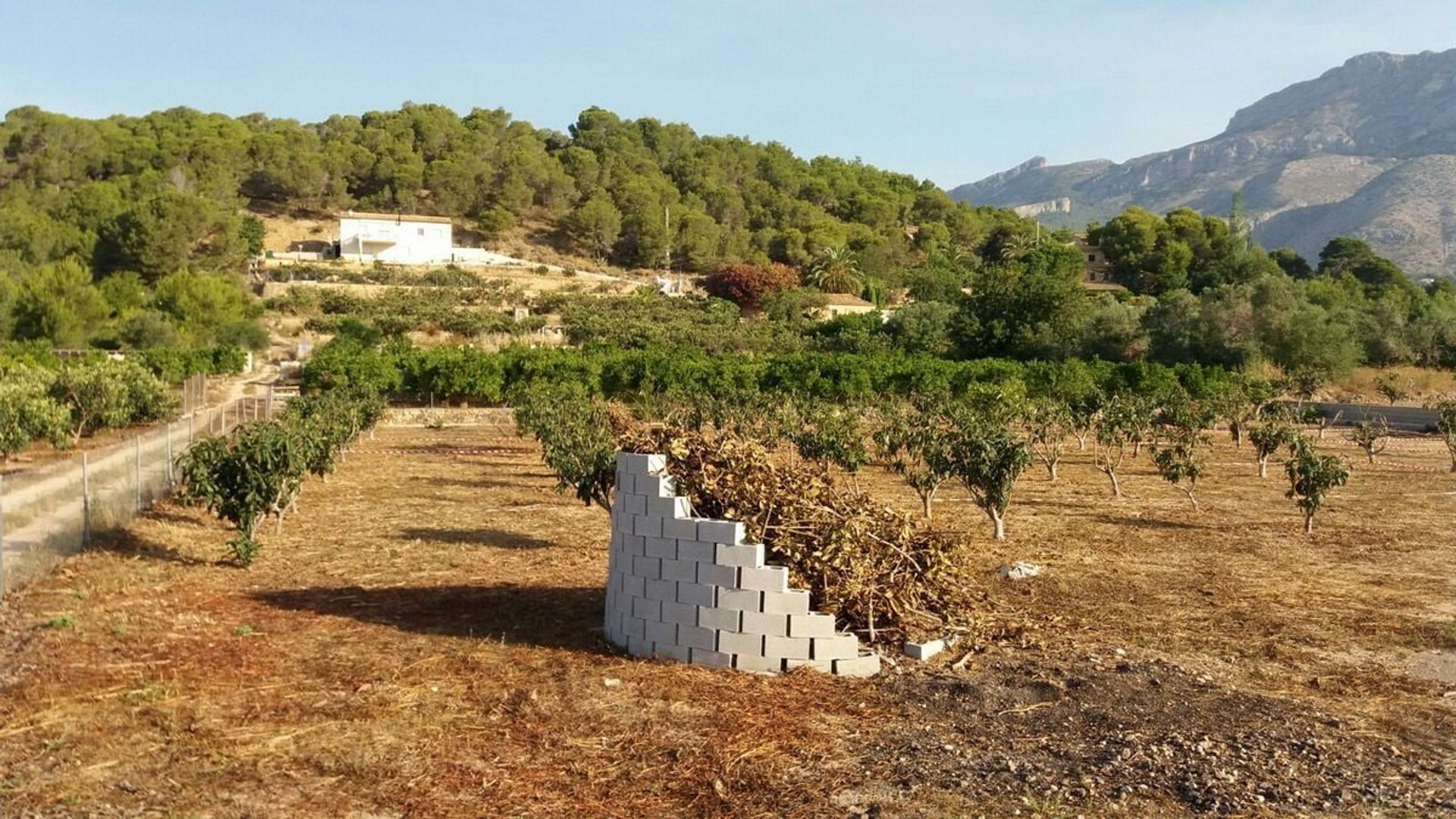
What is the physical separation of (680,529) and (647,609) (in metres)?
0.78

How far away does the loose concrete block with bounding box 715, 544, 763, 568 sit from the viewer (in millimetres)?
8406

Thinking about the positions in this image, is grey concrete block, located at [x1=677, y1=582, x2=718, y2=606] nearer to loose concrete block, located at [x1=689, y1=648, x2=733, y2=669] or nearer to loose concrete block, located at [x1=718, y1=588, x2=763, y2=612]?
loose concrete block, located at [x1=718, y1=588, x2=763, y2=612]

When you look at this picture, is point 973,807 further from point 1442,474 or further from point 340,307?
point 340,307

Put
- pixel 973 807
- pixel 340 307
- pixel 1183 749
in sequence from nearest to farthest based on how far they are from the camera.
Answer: pixel 973 807 < pixel 1183 749 < pixel 340 307

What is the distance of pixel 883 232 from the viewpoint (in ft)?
356

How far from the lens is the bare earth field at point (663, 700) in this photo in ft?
20.6

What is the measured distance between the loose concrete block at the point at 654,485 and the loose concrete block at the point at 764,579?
981 mm

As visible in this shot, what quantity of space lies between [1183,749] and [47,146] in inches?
4094

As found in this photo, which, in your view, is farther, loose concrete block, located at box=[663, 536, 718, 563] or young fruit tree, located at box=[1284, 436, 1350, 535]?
young fruit tree, located at box=[1284, 436, 1350, 535]

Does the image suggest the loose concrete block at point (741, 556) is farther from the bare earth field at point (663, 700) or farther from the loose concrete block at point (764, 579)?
the bare earth field at point (663, 700)

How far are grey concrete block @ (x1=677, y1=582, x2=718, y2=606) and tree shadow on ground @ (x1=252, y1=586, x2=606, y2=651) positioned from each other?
3.65 ft

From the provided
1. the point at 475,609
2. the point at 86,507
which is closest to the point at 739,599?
the point at 475,609

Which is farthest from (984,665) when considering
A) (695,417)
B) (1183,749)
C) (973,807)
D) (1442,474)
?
(1442,474)

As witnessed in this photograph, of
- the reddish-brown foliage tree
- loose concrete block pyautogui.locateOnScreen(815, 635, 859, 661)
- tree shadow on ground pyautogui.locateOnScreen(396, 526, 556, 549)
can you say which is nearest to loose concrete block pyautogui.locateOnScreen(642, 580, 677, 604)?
loose concrete block pyautogui.locateOnScreen(815, 635, 859, 661)
